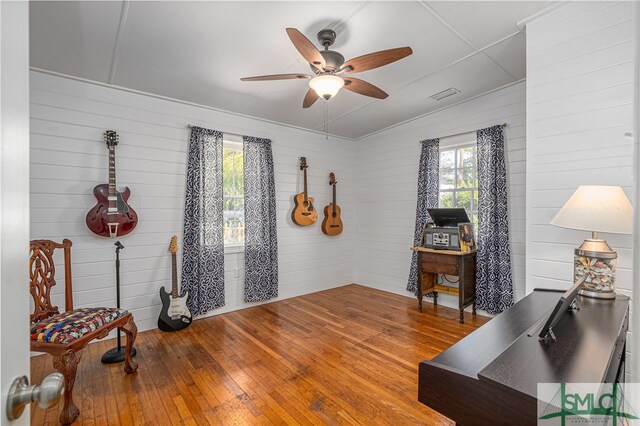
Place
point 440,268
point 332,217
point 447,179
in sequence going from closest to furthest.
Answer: point 440,268 < point 447,179 < point 332,217

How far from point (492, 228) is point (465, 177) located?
80 centimetres

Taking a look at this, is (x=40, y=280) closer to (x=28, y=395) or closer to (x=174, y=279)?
(x=174, y=279)

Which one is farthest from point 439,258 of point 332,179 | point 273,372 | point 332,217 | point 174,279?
point 174,279

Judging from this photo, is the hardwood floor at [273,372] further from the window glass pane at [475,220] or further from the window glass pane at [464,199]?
the window glass pane at [464,199]

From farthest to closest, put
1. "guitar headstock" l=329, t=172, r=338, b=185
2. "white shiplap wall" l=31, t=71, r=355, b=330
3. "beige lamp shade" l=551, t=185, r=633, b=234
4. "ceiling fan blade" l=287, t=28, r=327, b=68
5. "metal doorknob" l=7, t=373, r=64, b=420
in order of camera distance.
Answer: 1. "guitar headstock" l=329, t=172, r=338, b=185
2. "white shiplap wall" l=31, t=71, r=355, b=330
3. "ceiling fan blade" l=287, t=28, r=327, b=68
4. "beige lamp shade" l=551, t=185, r=633, b=234
5. "metal doorknob" l=7, t=373, r=64, b=420

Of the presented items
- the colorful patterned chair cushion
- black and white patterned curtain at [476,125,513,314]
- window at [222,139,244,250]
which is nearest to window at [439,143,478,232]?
black and white patterned curtain at [476,125,513,314]

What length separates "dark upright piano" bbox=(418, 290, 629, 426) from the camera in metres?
0.89

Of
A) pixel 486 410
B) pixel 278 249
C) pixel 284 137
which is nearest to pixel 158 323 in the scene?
pixel 278 249

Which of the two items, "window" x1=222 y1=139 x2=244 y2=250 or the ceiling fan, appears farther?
"window" x1=222 y1=139 x2=244 y2=250

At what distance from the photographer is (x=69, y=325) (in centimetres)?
191

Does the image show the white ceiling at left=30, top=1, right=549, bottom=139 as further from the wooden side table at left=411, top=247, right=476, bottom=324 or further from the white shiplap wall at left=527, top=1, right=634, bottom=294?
the wooden side table at left=411, top=247, right=476, bottom=324

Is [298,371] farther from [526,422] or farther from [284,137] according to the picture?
[284,137]

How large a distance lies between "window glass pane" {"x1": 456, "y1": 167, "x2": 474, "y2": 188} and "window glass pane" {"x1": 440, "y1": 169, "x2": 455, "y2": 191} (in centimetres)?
8

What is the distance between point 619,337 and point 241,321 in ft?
10.7
